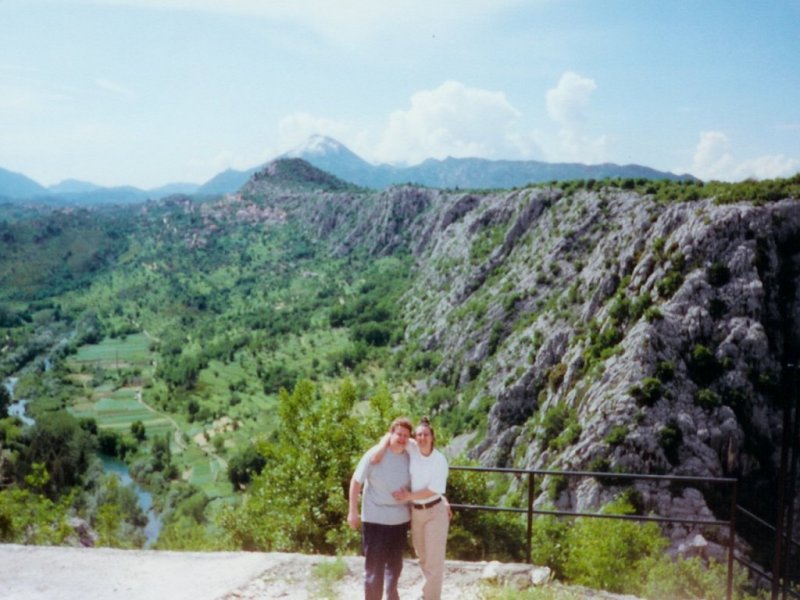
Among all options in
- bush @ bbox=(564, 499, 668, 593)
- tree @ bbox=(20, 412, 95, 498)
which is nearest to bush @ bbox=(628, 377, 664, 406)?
bush @ bbox=(564, 499, 668, 593)

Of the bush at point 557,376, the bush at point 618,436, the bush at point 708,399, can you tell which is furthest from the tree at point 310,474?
the bush at point 557,376

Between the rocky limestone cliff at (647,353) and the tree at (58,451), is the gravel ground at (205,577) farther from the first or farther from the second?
the tree at (58,451)

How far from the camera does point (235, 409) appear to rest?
111 metres

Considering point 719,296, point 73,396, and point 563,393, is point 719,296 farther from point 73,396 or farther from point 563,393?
point 73,396

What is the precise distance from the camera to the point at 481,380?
73.3m

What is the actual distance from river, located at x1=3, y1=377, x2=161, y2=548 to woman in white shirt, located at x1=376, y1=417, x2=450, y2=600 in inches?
2026

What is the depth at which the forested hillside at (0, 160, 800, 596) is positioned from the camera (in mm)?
16562

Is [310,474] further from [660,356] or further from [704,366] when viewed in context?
[704,366]

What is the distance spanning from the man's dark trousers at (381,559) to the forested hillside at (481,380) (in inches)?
232

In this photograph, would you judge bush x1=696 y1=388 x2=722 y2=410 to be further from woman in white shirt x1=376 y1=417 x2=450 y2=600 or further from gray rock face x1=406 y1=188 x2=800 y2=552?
woman in white shirt x1=376 y1=417 x2=450 y2=600

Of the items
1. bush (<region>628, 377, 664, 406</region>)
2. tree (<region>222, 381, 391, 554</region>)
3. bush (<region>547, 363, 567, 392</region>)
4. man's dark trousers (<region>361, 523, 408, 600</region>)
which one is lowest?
bush (<region>547, 363, 567, 392</region>)

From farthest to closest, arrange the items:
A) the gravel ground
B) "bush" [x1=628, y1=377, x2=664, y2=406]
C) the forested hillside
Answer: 1. "bush" [x1=628, y1=377, x2=664, y2=406]
2. the forested hillside
3. the gravel ground

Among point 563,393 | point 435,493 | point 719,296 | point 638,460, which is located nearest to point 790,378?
point 435,493

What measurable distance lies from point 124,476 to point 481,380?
53.5 m
